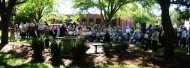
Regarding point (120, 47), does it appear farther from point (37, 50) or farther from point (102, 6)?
point (102, 6)

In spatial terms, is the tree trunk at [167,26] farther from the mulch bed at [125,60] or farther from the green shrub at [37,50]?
the green shrub at [37,50]

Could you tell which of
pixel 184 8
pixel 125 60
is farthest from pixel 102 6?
pixel 125 60

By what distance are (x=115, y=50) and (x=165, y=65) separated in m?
3.68

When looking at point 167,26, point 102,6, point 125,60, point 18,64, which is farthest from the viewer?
point 102,6

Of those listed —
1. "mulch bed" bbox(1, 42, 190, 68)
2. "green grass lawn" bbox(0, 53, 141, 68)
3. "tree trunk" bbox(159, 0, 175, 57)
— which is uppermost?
"tree trunk" bbox(159, 0, 175, 57)

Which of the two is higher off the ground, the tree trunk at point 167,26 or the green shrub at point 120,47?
the tree trunk at point 167,26

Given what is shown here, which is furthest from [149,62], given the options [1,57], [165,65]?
[1,57]

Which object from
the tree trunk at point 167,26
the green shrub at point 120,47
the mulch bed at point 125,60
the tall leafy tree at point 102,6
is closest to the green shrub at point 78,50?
the mulch bed at point 125,60

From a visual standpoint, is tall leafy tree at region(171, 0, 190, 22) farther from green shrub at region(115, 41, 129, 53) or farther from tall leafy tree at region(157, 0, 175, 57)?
green shrub at region(115, 41, 129, 53)

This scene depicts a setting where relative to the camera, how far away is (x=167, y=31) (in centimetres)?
1727

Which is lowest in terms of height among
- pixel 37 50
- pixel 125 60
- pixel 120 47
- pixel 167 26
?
pixel 125 60

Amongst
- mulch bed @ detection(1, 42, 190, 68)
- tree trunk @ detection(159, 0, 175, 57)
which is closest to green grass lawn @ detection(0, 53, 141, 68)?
mulch bed @ detection(1, 42, 190, 68)

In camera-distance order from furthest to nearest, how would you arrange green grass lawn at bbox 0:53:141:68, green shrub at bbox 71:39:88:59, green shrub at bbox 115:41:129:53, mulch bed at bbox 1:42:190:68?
green shrub at bbox 115:41:129:53 → green shrub at bbox 71:39:88:59 → mulch bed at bbox 1:42:190:68 → green grass lawn at bbox 0:53:141:68

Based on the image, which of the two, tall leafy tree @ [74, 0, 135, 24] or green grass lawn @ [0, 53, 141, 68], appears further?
tall leafy tree @ [74, 0, 135, 24]
